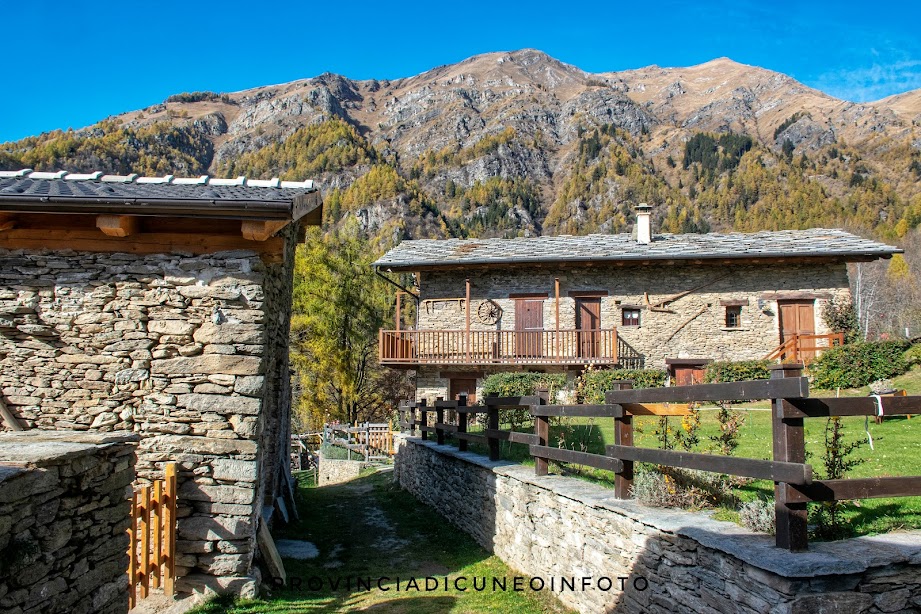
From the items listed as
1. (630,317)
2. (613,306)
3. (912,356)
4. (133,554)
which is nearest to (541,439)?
(133,554)

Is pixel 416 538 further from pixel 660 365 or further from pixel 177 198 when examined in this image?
pixel 660 365

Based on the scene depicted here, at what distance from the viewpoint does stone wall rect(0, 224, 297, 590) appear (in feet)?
18.6

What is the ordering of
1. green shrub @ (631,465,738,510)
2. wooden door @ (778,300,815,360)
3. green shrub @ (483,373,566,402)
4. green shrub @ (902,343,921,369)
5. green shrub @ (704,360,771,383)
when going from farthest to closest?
wooden door @ (778,300,815,360) → green shrub @ (704,360,771,383) → green shrub @ (483,373,566,402) → green shrub @ (902,343,921,369) → green shrub @ (631,465,738,510)

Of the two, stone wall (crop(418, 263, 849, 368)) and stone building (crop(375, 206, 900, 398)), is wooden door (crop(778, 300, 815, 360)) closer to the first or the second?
stone building (crop(375, 206, 900, 398))

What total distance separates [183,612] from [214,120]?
497 feet

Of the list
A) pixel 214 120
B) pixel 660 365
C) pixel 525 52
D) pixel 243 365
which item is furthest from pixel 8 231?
pixel 525 52

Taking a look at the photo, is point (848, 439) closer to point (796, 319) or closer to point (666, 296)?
point (666, 296)

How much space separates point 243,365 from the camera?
5789mm

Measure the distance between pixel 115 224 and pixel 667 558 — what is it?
5.18 meters

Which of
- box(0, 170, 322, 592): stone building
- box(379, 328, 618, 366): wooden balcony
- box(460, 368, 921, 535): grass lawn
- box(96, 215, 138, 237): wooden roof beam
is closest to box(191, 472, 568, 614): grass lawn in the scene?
box(0, 170, 322, 592): stone building

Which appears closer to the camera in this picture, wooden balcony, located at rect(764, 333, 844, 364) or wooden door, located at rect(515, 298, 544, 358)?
wooden balcony, located at rect(764, 333, 844, 364)

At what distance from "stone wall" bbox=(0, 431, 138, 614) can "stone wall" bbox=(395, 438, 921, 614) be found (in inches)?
130

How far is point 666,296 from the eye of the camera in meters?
19.0

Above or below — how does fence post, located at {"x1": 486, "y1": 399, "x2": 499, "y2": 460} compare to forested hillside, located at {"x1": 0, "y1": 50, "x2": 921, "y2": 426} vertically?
below
